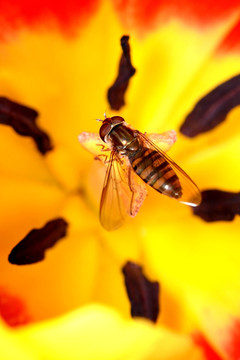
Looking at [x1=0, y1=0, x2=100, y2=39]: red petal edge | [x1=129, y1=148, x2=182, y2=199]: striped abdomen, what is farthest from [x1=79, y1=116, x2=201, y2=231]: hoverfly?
[x1=0, y1=0, x2=100, y2=39]: red petal edge

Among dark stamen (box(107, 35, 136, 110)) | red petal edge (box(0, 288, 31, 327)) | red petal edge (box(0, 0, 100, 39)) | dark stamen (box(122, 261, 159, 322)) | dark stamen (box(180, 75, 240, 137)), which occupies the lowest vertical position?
dark stamen (box(122, 261, 159, 322))

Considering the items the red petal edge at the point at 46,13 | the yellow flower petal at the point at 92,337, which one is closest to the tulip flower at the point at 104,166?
the red petal edge at the point at 46,13

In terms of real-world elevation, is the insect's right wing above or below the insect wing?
above

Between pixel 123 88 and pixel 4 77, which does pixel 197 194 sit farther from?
pixel 4 77

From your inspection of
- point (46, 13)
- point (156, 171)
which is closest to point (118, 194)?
point (156, 171)

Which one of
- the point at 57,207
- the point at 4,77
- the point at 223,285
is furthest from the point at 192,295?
the point at 4,77

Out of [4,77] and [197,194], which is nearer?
[197,194]

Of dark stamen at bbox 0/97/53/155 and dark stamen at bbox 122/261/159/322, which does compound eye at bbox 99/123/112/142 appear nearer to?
dark stamen at bbox 0/97/53/155
